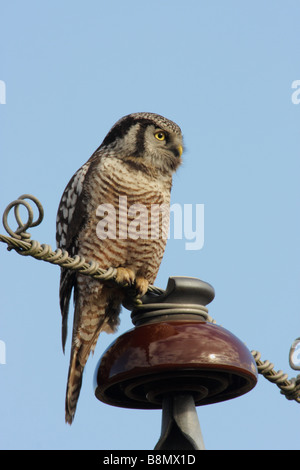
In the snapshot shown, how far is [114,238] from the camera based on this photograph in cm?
454

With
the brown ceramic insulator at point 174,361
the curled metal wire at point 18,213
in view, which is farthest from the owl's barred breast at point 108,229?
the curled metal wire at point 18,213

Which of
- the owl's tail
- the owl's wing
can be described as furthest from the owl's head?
the owl's tail

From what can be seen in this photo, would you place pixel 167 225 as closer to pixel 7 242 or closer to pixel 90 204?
pixel 90 204

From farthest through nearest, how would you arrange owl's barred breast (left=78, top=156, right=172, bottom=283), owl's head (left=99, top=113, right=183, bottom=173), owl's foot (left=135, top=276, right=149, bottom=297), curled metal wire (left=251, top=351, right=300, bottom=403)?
owl's head (left=99, top=113, right=183, bottom=173), owl's barred breast (left=78, top=156, right=172, bottom=283), owl's foot (left=135, top=276, right=149, bottom=297), curled metal wire (left=251, top=351, right=300, bottom=403)

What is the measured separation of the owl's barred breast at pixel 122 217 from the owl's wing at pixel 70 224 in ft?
0.24

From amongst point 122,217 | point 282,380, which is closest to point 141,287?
point 122,217

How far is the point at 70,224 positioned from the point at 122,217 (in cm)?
45

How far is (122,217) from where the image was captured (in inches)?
180

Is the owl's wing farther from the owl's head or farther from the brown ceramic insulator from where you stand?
the brown ceramic insulator

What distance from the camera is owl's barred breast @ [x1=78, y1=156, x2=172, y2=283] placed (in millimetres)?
4574

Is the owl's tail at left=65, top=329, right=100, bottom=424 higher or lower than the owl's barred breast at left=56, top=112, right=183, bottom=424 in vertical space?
lower

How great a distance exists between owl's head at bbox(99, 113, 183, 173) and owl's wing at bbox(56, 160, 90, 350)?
12.8 inches

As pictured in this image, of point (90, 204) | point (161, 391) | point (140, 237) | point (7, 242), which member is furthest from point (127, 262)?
point (7, 242)
